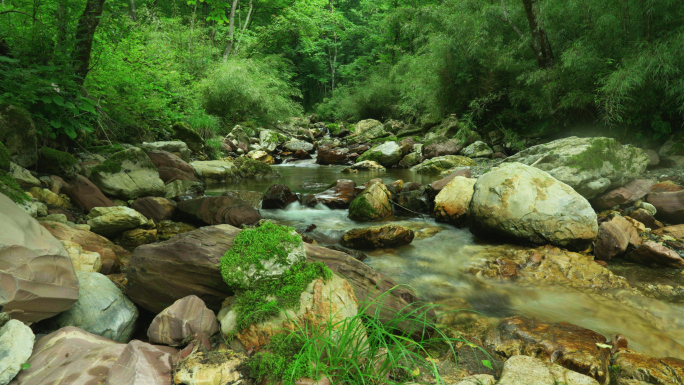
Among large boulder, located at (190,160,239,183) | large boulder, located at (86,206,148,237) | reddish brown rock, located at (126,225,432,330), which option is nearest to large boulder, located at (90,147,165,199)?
large boulder, located at (86,206,148,237)

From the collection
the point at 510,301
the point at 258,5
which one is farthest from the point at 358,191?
the point at 258,5

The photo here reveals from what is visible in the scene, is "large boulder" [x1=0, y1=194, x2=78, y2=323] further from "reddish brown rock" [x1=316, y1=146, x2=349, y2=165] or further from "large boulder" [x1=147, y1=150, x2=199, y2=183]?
"reddish brown rock" [x1=316, y1=146, x2=349, y2=165]

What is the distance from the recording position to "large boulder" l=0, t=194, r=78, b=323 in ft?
6.37

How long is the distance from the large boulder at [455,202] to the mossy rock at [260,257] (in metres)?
4.39

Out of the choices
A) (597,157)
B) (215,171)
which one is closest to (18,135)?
(215,171)

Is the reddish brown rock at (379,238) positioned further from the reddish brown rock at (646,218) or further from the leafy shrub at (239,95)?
the leafy shrub at (239,95)

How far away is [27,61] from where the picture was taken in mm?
5012

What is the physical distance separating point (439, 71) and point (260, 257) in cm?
1374

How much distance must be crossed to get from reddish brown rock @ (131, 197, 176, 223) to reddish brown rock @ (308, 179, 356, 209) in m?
2.89

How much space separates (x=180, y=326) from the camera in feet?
7.02

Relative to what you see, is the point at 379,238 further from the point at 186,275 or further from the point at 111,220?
the point at 111,220

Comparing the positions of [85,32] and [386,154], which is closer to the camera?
[85,32]

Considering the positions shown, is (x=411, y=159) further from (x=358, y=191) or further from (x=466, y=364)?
(x=466, y=364)

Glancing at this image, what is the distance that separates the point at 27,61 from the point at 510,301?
723 cm
